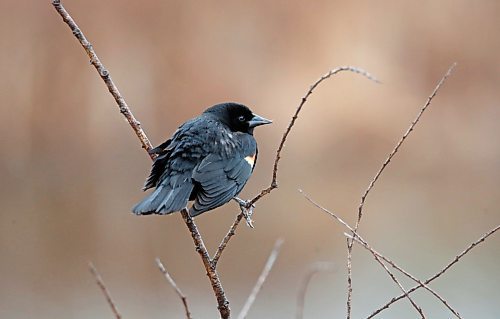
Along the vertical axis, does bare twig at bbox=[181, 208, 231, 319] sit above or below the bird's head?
below

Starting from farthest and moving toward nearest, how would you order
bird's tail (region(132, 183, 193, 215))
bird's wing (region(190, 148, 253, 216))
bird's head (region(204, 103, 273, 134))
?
bird's head (region(204, 103, 273, 134)), bird's wing (region(190, 148, 253, 216)), bird's tail (region(132, 183, 193, 215))

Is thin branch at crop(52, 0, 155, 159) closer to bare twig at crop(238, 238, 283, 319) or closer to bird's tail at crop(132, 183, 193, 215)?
bird's tail at crop(132, 183, 193, 215)

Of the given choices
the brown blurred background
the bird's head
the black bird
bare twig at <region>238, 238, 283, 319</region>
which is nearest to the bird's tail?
the black bird

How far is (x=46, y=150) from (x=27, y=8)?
1.83m

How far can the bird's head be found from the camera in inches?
142

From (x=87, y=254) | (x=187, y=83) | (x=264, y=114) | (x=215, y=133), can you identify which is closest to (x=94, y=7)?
(x=187, y=83)

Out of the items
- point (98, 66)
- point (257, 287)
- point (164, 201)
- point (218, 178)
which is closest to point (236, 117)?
point (218, 178)

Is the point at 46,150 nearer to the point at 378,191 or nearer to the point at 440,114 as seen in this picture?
the point at 378,191

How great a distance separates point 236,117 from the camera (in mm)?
3666

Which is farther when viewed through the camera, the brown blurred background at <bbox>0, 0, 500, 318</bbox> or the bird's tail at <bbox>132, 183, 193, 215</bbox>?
the brown blurred background at <bbox>0, 0, 500, 318</bbox>

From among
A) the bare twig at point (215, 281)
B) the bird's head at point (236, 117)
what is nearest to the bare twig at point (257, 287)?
the bare twig at point (215, 281)

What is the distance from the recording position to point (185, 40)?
11172 millimetres

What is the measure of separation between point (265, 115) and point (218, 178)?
739cm

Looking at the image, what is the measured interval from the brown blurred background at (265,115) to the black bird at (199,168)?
4.78 metres
